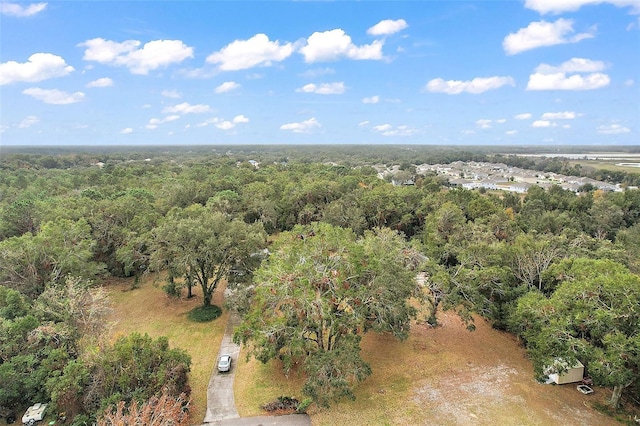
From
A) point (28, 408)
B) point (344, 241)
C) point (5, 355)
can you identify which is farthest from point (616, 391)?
point (5, 355)

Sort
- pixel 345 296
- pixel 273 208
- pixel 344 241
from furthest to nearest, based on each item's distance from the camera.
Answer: pixel 273 208 < pixel 344 241 < pixel 345 296

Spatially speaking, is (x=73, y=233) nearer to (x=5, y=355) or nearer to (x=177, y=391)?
(x=5, y=355)

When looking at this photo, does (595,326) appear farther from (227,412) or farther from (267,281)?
(227,412)

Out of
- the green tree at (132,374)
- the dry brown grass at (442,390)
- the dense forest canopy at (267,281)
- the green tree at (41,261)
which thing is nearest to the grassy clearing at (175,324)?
the dense forest canopy at (267,281)

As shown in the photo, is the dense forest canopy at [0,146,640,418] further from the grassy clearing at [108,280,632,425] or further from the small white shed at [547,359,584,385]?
the small white shed at [547,359,584,385]

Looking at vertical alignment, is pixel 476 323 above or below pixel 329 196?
below

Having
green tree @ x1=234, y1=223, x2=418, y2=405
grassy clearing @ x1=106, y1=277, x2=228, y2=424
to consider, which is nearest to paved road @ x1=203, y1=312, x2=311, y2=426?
grassy clearing @ x1=106, y1=277, x2=228, y2=424

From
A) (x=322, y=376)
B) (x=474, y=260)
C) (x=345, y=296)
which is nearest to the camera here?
(x=322, y=376)

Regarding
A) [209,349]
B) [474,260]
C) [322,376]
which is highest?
[474,260]
